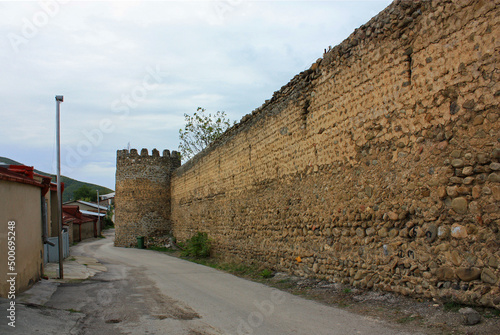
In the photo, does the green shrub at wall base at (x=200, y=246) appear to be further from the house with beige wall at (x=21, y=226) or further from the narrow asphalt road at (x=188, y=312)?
the house with beige wall at (x=21, y=226)

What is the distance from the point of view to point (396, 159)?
5.99 m

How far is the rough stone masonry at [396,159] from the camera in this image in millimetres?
4637

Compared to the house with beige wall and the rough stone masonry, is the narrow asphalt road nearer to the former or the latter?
the house with beige wall

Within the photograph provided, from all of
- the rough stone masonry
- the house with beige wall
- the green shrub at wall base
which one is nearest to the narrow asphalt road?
the house with beige wall

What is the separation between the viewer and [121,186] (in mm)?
26031

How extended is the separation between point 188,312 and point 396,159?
3.96 meters

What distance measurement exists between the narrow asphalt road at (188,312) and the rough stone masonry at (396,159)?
1.06 m

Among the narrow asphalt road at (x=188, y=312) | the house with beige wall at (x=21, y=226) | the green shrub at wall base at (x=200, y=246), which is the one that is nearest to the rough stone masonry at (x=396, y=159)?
the narrow asphalt road at (x=188, y=312)

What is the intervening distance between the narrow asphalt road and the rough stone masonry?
1.06m

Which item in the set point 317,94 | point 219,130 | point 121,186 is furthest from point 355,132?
point 219,130

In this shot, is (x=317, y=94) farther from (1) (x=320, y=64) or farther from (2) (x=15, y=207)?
(2) (x=15, y=207)

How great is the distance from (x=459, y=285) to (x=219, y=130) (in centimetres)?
3290

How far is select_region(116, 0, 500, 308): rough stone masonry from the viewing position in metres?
4.64

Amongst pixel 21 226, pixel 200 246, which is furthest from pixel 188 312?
pixel 200 246
